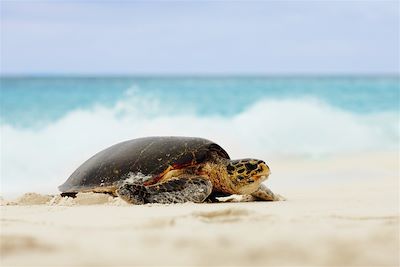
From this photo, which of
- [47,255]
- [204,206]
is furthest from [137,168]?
[47,255]

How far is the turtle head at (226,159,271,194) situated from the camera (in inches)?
266

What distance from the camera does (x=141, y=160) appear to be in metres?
6.73

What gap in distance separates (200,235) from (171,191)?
241 centimetres

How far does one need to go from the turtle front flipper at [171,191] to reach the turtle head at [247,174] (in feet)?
1.00

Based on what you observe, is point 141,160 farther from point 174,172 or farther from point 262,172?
point 262,172

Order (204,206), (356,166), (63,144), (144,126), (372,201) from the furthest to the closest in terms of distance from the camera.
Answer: (144,126) < (63,144) < (356,166) < (372,201) < (204,206)

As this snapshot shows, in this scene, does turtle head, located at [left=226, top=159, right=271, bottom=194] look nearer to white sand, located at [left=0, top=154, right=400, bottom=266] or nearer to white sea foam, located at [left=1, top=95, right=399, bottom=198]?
white sand, located at [left=0, top=154, right=400, bottom=266]

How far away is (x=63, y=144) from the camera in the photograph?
1480cm

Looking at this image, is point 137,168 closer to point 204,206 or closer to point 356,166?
point 204,206

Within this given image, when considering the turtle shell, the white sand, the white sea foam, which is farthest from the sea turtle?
the white sea foam

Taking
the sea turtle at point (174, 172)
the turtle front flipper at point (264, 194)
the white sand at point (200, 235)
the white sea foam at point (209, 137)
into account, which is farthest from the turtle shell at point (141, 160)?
the white sea foam at point (209, 137)

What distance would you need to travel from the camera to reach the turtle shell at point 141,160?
21.9ft

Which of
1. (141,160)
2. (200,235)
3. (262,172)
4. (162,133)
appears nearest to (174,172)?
(141,160)

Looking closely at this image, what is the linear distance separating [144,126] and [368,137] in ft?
19.7
